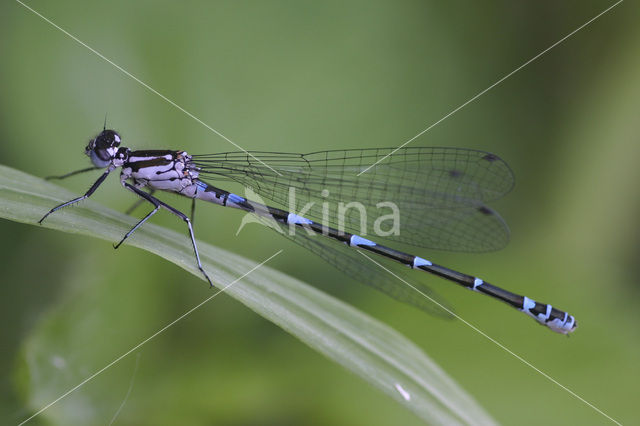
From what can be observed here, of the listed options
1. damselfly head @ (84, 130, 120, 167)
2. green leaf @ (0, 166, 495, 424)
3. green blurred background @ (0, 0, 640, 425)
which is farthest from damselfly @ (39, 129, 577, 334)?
green leaf @ (0, 166, 495, 424)

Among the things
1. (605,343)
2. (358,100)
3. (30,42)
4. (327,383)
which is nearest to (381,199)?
(358,100)

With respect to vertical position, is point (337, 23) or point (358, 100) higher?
point (337, 23)

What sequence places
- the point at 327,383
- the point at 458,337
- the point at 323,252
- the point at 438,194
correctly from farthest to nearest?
the point at 438,194 < the point at 323,252 < the point at 458,337 < the point at 327,383

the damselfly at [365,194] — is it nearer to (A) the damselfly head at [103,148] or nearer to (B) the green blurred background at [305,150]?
(A) the damselfly head at [103,148]

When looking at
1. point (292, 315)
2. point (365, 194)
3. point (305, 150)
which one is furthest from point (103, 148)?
point (292, 315)

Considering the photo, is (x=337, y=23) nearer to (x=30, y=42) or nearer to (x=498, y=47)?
(x=498, y=47)

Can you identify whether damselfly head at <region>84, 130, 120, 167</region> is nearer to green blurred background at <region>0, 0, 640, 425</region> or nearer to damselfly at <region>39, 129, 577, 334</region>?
damselfly at <region>39, 129, 577, 334</region>

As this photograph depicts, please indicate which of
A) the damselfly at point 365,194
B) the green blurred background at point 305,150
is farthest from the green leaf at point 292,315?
the damselfly at point 365,194
